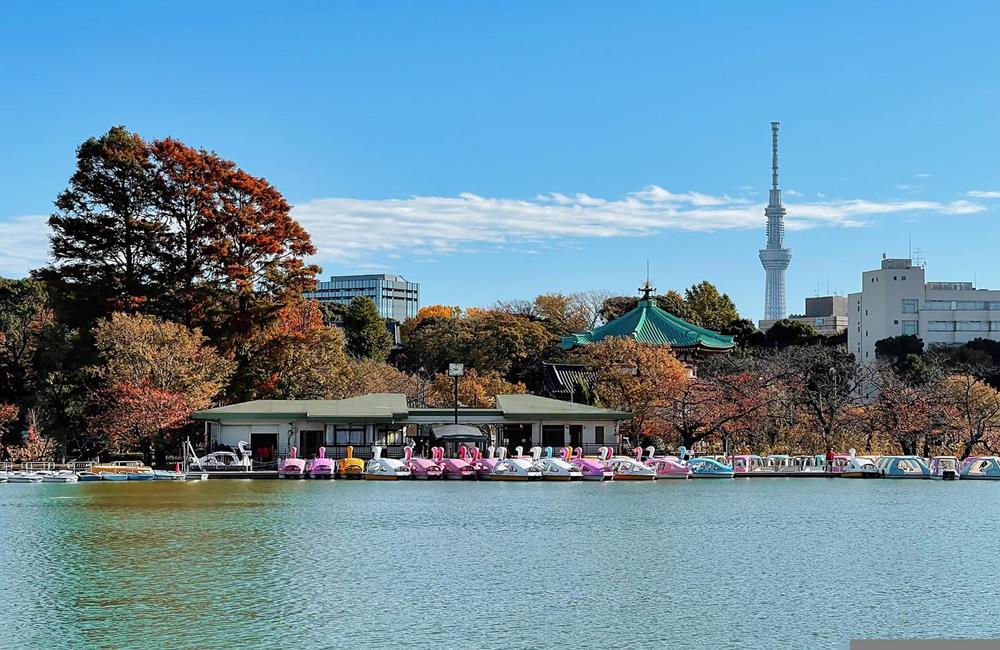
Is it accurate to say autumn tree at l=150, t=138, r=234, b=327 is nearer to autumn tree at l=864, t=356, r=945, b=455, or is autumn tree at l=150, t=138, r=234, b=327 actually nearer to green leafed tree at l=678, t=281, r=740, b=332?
autumn tree at l=864, t=356, r=945, b=455

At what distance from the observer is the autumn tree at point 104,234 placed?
194ft

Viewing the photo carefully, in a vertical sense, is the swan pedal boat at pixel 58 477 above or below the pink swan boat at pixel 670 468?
below

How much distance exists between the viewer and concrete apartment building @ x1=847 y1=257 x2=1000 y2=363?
4316 inches

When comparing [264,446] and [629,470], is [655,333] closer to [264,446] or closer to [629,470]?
[629,470]

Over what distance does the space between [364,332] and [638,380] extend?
117 feet

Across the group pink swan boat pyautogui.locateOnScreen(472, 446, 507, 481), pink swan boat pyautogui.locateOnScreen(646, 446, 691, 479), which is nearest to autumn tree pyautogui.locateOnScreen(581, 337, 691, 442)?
pink swan boat pyautogui.locateOnScreen(646, 446, 691, 479)

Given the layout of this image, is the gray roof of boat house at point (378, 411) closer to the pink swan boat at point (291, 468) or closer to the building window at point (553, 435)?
the building window at point (553, 435)

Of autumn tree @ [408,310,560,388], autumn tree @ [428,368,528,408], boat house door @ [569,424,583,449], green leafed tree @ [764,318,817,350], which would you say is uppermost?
green leafed tree @ [764,318,817,350]

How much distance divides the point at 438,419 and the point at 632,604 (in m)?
34.1

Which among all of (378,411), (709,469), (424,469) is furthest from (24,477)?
(709,469)

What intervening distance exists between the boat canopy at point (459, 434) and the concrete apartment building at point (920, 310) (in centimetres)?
6279

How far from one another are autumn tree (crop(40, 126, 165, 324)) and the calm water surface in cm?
1698

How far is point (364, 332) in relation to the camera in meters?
95.0

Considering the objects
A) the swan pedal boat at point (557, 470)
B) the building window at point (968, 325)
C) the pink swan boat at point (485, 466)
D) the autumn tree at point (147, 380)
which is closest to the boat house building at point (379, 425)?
the autumn tree at point (147, 380)
